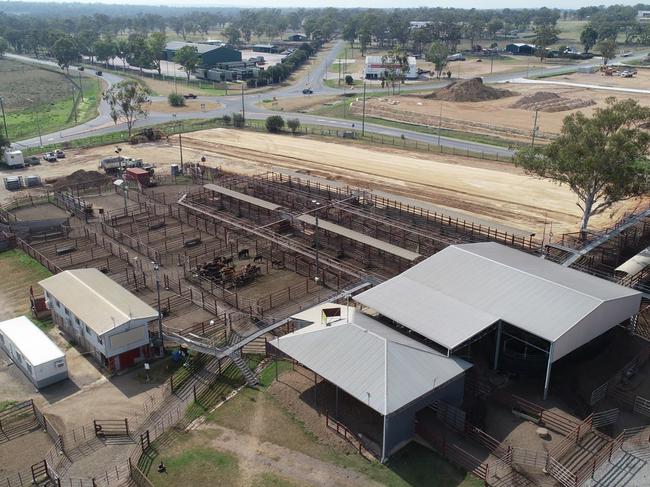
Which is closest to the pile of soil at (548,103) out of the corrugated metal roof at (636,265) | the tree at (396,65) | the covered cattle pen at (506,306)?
the tree at (396,65)

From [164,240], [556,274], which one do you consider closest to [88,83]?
[164,240]

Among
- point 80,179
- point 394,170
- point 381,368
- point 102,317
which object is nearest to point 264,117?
point 394,170

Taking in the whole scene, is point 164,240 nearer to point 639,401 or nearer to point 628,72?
point 639,401

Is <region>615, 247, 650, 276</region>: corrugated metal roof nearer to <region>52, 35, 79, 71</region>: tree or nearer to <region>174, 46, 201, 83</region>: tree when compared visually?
<region>174, 46, 201, 83</region>: tree

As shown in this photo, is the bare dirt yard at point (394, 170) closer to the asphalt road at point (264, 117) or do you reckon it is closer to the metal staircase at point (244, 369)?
the asphalt road at point (264, 117)

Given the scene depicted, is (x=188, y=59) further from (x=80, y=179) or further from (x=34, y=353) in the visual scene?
(x=34, y=353)

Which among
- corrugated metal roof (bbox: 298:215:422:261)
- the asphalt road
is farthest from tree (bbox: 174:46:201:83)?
corrugated metal roof (bbox: 298:215:422:261)

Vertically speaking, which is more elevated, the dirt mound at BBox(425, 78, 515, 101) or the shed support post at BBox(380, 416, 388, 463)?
the dirt mound at BBox(425, 78, 515, 101)
